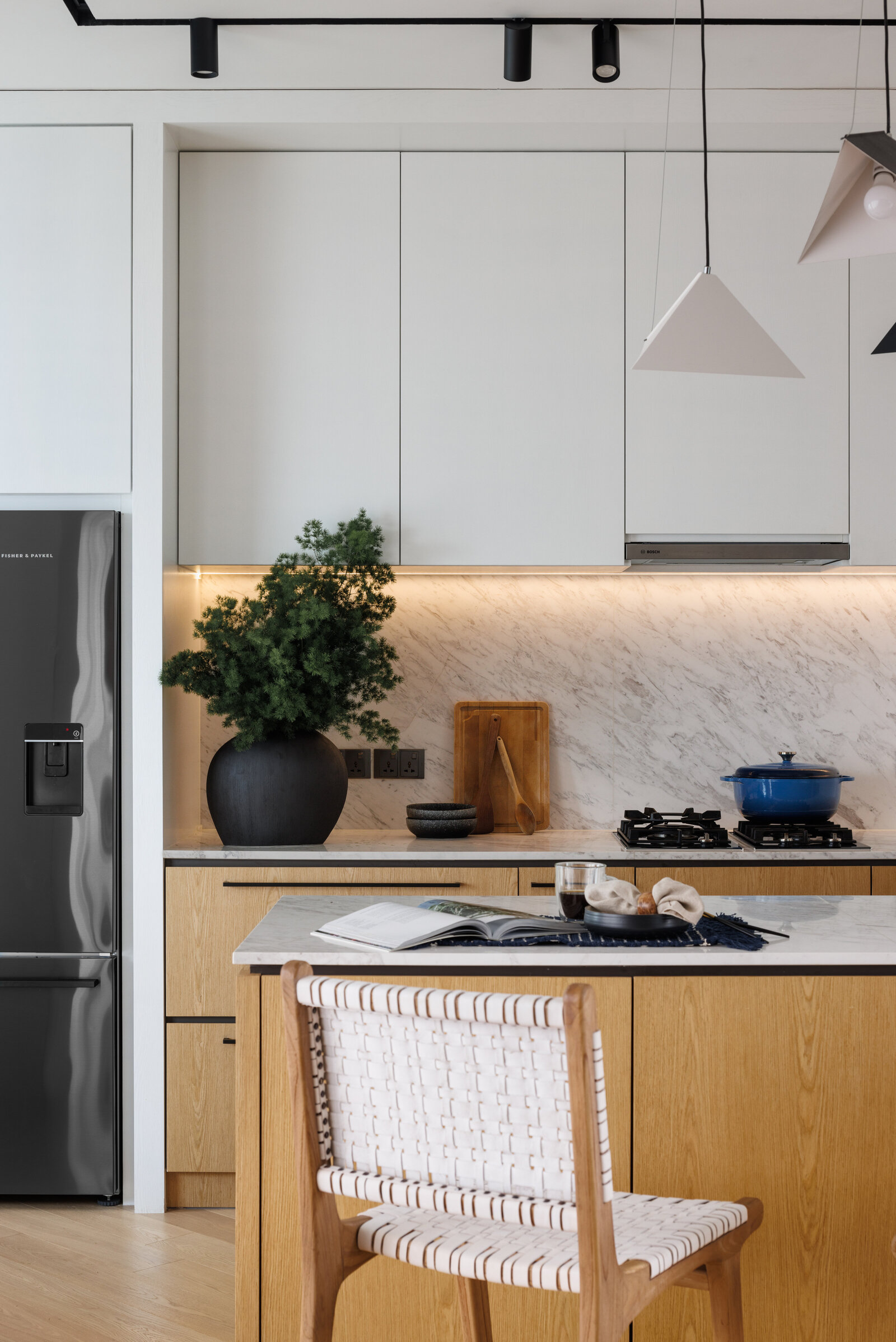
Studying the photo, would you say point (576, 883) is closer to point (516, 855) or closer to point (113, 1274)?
point (516, 855)

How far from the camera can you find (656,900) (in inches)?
74.3

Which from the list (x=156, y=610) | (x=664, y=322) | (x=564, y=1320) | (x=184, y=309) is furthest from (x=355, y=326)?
(x=564, y=1320)

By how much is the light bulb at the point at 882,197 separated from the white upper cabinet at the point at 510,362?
1.51 metres

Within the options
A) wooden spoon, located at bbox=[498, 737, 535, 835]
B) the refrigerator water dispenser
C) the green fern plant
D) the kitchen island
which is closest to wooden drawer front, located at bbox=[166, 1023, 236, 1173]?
the refrigerator water dispenser

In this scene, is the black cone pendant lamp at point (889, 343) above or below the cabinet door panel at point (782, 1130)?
above

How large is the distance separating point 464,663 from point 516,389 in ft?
2.90

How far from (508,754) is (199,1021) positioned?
1221 millimetres

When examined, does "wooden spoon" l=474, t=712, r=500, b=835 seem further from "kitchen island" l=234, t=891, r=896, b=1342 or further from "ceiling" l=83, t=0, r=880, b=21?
"ceiling" l=83, t=0, r=880, b=21

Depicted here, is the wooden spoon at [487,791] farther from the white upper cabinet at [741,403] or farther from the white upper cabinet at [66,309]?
the white upper cabinet at [66,309]

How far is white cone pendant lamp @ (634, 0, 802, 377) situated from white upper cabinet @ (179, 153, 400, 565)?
134 cm

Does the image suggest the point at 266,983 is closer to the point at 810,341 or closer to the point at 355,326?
the point at 355,326

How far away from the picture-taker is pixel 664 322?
1.92 m

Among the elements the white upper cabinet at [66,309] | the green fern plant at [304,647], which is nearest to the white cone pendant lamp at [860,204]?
the green fern plant at [304,647]

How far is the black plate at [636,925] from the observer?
71.4 inches
